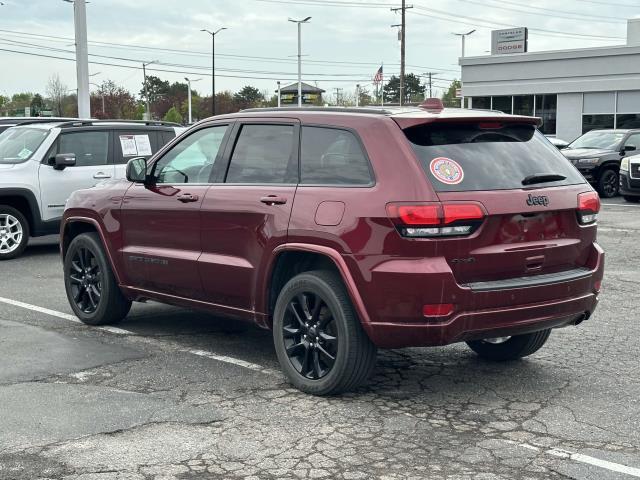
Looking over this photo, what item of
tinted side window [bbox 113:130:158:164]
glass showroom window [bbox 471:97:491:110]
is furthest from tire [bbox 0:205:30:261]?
glass showroom window [bbox 471:97:491:110]

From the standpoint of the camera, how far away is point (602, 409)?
521cm

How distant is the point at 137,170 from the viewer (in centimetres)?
673

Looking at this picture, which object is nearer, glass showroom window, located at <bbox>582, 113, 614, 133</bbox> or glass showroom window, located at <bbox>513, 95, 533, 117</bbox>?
glass showroom window, located at <bbox>582, 113, 614, 133</bbox>

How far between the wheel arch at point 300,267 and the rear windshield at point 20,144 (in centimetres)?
723

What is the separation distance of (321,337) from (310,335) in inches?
3.5

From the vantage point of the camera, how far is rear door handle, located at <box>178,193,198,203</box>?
6305 mm

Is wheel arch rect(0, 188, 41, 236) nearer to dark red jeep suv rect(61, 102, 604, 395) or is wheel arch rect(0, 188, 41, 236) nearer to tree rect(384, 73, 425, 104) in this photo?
dark red jeep suv rect(61, 102, 604, 395)

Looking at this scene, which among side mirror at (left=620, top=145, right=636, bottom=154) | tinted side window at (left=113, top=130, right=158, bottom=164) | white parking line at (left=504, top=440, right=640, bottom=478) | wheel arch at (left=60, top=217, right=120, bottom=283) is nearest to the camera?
white parking line at (left=504, top=440, right=640, bottom=478)

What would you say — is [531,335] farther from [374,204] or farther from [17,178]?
[17,178]

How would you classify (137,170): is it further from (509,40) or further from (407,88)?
(407,88)

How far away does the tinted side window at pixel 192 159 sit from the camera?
21.0 ft

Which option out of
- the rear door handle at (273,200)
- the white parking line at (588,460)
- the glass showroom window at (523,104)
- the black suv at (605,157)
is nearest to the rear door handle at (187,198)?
the rear door handle at (273,200)

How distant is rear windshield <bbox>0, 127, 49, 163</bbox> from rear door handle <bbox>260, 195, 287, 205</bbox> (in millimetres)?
7176

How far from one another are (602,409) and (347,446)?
1603mm
